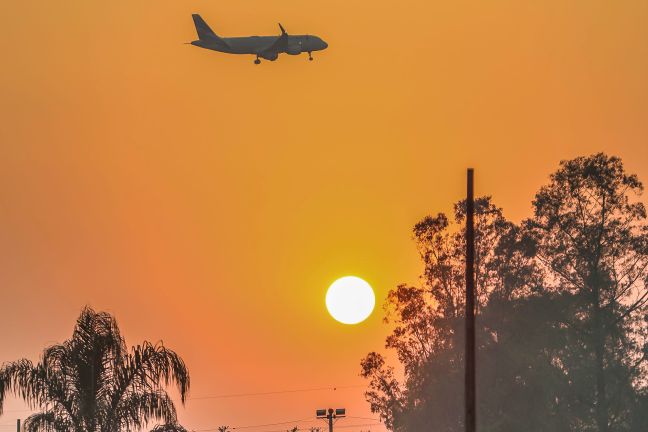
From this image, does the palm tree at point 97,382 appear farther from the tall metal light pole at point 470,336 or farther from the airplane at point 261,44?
the airplane at point 261,44

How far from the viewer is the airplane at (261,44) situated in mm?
104438

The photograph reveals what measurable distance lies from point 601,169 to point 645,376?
11.9 meters

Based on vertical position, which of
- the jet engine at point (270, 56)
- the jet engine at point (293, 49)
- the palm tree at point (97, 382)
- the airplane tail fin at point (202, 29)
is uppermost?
the airplane tail fin at point (202, 29)

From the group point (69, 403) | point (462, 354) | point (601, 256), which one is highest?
point (601, 256)

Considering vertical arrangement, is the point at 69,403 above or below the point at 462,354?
below

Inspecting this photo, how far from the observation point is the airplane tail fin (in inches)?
4633

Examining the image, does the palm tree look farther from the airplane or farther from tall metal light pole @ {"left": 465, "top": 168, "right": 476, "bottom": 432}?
the airplane

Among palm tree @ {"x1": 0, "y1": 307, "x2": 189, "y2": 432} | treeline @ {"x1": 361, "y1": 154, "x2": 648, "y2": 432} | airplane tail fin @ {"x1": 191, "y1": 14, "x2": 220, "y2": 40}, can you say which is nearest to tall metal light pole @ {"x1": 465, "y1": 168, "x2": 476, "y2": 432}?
palm tree @ {"x1": 0, "y1": 307, "x2": 189, "y2": 432}

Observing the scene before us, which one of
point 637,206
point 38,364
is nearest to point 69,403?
point 38,364

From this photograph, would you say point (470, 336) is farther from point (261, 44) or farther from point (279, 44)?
point (261, 44)

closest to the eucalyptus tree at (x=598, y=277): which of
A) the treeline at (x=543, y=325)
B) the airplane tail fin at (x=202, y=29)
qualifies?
the treeline at (x=543, y=325)

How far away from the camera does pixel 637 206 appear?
3418 inches

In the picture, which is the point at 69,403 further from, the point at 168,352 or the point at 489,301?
the point at 489,301

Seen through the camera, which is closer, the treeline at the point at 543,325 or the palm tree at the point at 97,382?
the palm tree at the point at 97,382
